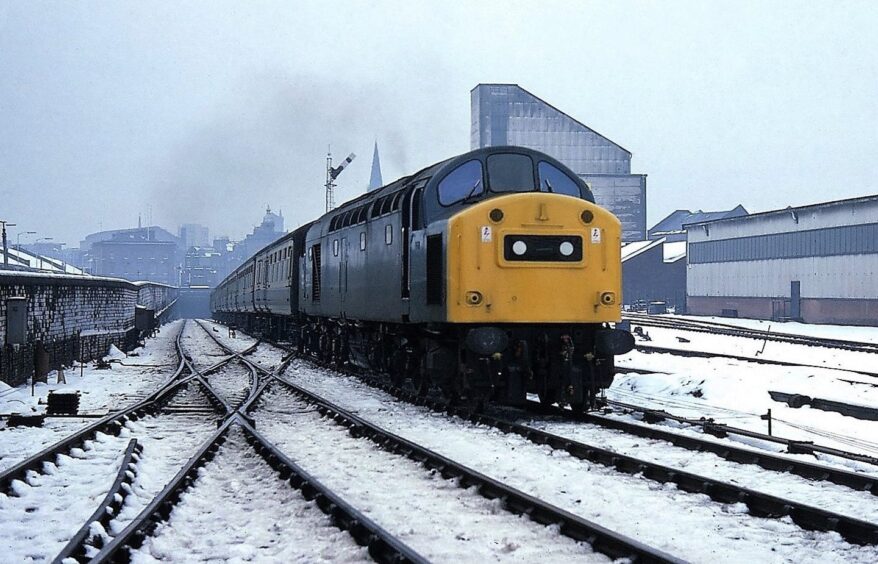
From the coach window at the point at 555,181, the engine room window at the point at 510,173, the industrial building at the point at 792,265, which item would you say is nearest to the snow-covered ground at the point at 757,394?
the coach window at the point at 555,181

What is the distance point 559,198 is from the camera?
11.9m

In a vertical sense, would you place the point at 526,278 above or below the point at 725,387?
above

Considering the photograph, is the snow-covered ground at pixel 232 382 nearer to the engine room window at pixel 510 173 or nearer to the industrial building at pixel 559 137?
the engine room window at pixel 510 173

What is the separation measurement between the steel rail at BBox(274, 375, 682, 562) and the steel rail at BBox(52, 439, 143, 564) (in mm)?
2677

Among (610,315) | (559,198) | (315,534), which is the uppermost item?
(559,198)

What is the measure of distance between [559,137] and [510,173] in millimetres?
Result: 70326

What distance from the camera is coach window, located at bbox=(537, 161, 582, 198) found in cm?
1271

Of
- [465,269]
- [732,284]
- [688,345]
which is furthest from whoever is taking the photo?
[732,284]

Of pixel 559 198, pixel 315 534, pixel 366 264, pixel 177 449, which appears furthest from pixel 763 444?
pixel 366 264

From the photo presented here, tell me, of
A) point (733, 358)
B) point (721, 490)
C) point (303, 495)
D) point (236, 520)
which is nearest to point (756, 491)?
point (721, 490)

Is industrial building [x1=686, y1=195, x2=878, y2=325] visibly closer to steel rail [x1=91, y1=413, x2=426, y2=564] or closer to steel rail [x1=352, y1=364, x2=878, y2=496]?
steel rail [x1=352, y1=364, x2=878, y2=496]

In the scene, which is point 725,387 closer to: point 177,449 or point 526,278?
point 526,278

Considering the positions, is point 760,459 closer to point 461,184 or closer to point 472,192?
point 472,192

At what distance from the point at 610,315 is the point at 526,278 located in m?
1.26
